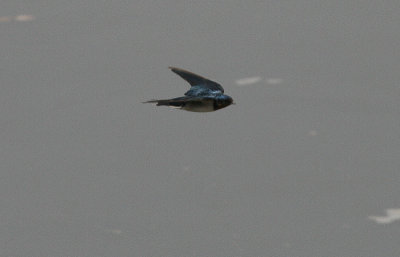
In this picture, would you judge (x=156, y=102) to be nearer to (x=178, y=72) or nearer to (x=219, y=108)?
(x=219, y=108)

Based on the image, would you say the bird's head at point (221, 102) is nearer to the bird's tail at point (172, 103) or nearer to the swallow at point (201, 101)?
the swallow at point (201, 101)

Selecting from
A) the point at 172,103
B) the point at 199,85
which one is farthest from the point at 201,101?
the point at 199,85

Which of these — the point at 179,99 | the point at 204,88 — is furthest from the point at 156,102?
the point at 204,88

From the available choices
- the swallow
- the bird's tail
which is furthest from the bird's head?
the bird's tail

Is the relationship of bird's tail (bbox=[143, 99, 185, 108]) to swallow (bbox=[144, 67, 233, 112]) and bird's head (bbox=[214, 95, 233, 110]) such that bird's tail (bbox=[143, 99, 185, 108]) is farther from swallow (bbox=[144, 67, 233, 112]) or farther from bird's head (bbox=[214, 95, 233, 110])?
bird's head (bbox=[214, 95, 233, 110])

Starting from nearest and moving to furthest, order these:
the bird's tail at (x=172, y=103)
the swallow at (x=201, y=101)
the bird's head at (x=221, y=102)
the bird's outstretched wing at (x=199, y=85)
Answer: the bird's tail at (x=172, y=103)
the swallow at (x=201, y=101)
the bird's head at (x=221, y=102)
the bird's outstretched wing at (x=199, y=85)

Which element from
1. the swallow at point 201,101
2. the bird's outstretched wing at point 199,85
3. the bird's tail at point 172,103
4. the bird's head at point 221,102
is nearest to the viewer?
the bird's tail at point 172,103

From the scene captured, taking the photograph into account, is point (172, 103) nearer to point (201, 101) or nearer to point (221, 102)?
→ point (201, 101)

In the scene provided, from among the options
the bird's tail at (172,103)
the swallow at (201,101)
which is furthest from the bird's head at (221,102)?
the bird's tail at (172,103)

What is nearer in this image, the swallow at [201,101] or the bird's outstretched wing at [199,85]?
the swallow at [201,101]

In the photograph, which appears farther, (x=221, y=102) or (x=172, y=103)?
(x=221, y=102)
